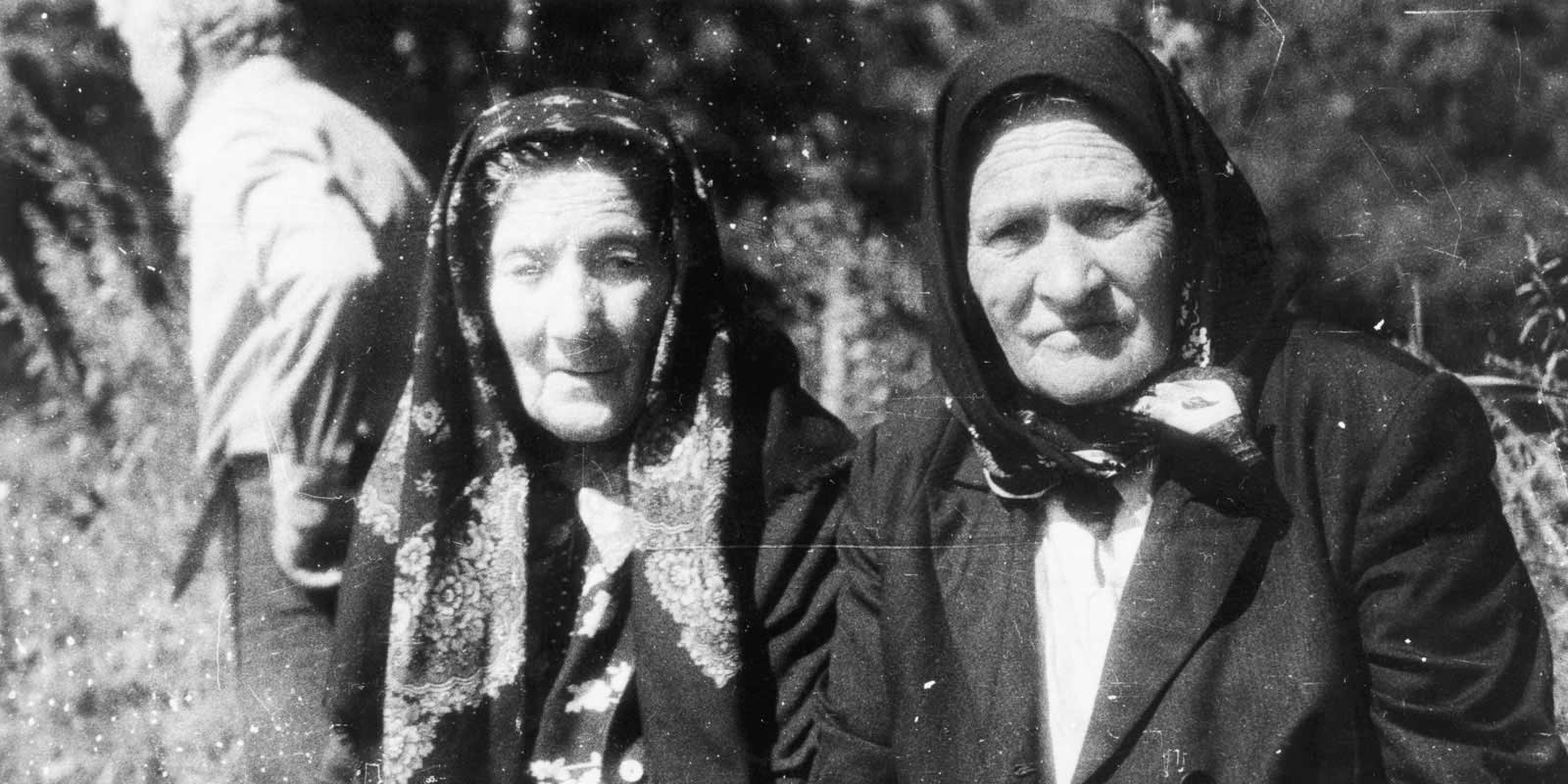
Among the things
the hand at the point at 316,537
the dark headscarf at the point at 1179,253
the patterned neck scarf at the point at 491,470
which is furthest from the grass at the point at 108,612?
the dark headscarf at the point at 1179,253

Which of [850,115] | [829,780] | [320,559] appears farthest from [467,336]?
[829,780]

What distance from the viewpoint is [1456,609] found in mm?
2123

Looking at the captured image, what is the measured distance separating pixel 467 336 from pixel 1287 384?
1.39 meters

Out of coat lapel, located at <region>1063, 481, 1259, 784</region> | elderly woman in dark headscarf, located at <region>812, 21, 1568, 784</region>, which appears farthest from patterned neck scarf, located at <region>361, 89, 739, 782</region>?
coat lapel, located at <region>1063, 481, 1259, 784</region>

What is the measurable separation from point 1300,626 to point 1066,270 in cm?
65

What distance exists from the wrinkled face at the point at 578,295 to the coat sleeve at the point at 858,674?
0.45 meters

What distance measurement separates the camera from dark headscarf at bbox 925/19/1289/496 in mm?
2248

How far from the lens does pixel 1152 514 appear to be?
2264mm

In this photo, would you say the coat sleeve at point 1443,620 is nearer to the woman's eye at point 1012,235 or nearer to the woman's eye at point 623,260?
the woman's eye at point 1012,235

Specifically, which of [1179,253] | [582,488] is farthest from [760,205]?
[1179,253]

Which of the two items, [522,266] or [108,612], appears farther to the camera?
[108,612]

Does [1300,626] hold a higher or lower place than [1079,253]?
lower

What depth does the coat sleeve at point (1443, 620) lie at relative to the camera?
211 cm

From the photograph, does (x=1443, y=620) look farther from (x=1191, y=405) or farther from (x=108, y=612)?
(x=108, y=612)
